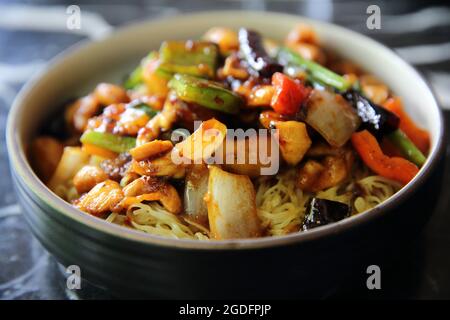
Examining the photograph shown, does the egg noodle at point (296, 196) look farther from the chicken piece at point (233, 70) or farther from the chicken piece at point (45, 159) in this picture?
the chicken piece at point (45, 159)

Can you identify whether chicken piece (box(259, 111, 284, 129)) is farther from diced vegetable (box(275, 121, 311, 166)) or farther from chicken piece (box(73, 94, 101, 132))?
chicken piece (box(73, 94, 101, 132))

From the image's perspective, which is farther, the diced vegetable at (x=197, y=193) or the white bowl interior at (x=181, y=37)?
the white bowl interior at (x=181, y=37)

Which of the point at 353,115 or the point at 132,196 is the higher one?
the point at 353,115

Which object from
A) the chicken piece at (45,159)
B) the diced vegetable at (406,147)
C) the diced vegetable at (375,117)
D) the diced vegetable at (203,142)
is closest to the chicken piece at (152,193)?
the diced vegetable at (203,142)

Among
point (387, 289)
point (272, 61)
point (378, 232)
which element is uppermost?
point (272, 61)

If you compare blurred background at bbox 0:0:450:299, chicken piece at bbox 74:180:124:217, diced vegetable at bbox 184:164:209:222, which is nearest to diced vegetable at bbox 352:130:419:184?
blurred background at bbox 0:0:450:299
